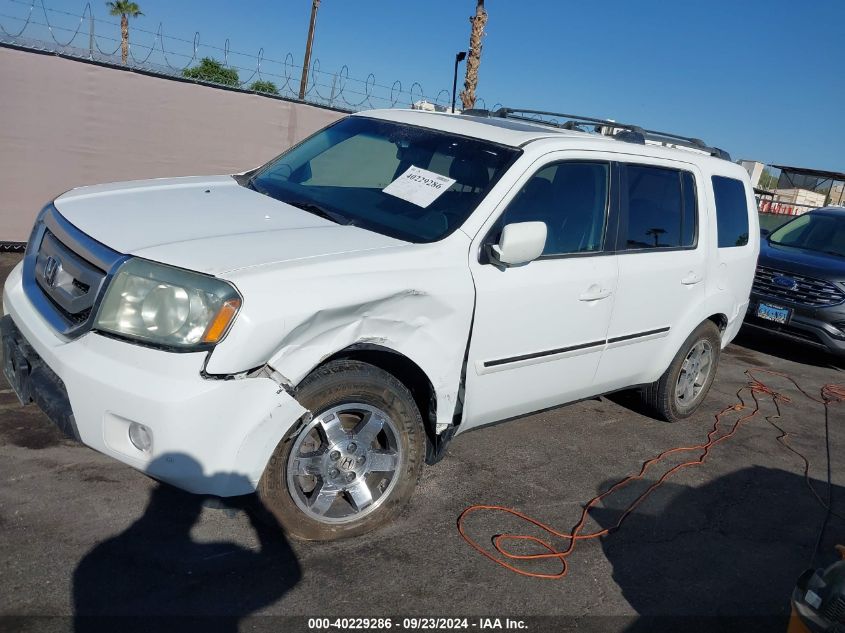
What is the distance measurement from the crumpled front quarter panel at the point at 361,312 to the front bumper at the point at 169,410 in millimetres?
116

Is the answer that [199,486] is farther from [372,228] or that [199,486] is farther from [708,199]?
[708,199]

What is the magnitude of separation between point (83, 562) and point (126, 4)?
41475 millimetres

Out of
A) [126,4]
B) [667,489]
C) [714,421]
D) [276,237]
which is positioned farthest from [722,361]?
[126,4]

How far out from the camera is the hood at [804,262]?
8203 mm

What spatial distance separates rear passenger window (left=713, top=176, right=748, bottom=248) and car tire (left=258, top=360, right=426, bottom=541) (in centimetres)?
309

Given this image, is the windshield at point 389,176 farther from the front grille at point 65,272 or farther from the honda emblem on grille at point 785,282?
the honda emblem on grille at point 785,282

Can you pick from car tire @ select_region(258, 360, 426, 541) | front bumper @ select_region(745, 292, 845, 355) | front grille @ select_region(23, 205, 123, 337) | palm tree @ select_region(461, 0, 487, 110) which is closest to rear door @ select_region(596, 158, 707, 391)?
car tire @ select_region(258, 360, 426, 541)

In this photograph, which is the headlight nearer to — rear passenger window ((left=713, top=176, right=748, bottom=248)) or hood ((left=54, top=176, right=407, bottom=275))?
hood ((left=54, top=176, right=407, bottom=275))

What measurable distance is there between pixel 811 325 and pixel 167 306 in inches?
289

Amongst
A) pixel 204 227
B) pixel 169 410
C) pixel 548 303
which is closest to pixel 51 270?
pixel 204 227

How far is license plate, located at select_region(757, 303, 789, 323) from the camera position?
8297 millimetres

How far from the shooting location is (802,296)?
27.1 feet

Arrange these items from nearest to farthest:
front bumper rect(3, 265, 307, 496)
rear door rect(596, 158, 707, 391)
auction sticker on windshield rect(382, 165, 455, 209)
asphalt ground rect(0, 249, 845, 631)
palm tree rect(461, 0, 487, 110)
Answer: front bumper rect(3, 265, 307, 496) → asphalt ground rect(0, 249, 845, 631) → auction sticker on windshield rect(382, 165, 455, 209) → rear door rect(596, 158, 707, 391) → palm tree rect(461, 0, 487, 110)

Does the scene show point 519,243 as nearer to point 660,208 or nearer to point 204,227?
point 204,227
